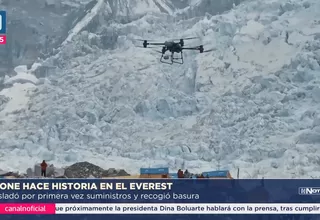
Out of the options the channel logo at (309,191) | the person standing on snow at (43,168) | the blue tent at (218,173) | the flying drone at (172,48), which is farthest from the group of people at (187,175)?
the person standing on snow at (43,168)

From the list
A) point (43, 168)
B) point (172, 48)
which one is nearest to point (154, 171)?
point (43, 168)

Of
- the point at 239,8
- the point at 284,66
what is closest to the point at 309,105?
the point at 284,66

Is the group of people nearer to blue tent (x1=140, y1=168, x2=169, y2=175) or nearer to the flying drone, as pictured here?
blue tent (x1=140, y1=168, x2=169, y2=175)

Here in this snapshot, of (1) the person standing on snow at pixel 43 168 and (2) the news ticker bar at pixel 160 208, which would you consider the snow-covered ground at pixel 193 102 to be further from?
(2) the news ticker bar at pixel 160 208

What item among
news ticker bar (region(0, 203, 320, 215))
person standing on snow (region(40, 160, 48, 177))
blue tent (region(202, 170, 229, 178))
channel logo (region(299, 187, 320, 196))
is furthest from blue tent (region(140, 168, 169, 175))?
channel logo (region(299, 187, 320, 196))

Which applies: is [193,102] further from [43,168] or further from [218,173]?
[43,168]
